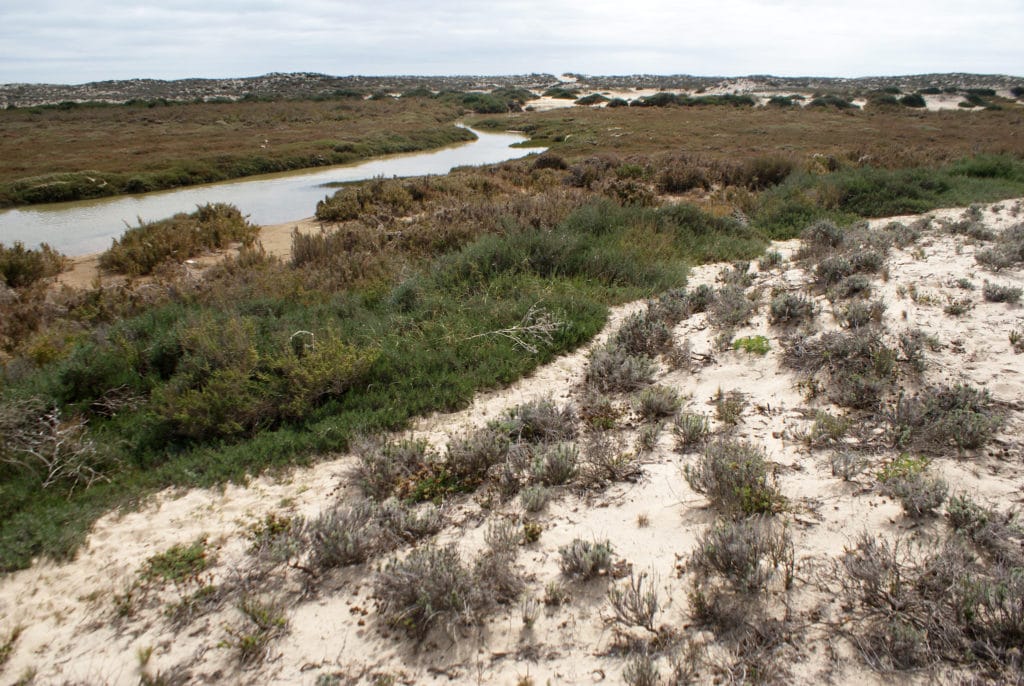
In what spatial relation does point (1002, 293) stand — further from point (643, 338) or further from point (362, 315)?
point (362, 315)

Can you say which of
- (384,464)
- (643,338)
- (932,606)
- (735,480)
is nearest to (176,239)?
(384,464)

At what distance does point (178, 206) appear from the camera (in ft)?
59.7

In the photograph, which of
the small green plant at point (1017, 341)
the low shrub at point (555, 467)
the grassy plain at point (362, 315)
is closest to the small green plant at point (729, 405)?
the low shrub at point (555, 467)

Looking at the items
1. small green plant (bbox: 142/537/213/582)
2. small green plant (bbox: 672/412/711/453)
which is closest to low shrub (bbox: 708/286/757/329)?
small green plant (bbox: 672/412/711/453)

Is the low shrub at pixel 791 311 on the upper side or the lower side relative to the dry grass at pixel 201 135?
lower

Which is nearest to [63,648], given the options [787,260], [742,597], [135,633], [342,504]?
[135,633]

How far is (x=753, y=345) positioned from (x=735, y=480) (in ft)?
8.72

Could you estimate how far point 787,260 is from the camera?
9102mm

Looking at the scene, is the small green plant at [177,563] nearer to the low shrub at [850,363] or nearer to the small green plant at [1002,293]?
the low shrub at [850,363]

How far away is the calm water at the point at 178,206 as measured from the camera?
1455 cm

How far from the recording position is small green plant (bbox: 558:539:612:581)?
317cm

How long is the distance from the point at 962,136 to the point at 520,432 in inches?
1141

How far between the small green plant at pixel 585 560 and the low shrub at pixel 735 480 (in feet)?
2.78

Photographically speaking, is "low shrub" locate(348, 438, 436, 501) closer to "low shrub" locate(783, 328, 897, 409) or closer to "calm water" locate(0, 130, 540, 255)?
"low shrub" locate(783, 328, 897, 409)
